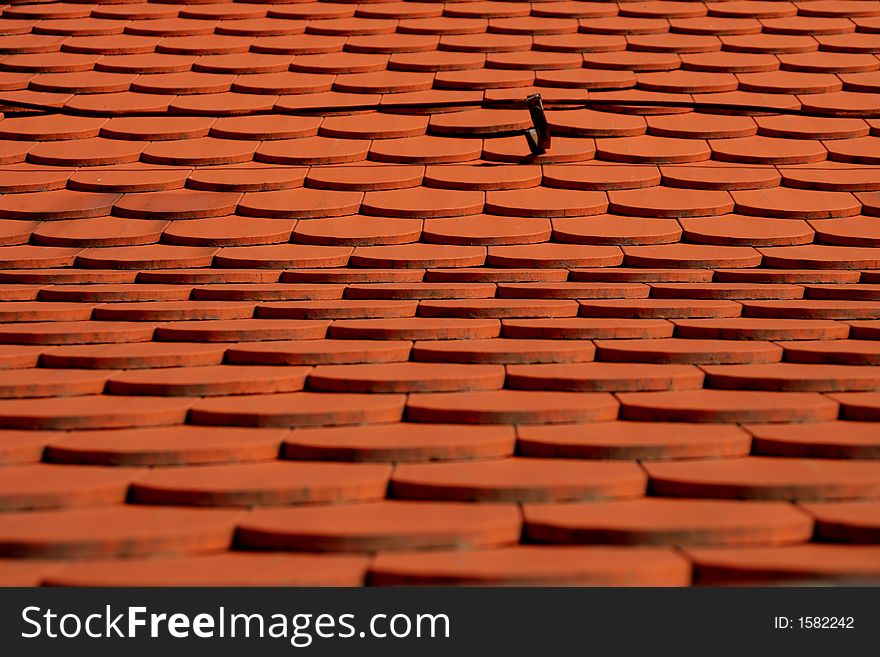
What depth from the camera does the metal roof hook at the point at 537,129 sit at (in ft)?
13.5

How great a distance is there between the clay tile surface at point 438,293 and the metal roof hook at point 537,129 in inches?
3.1

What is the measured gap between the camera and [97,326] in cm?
347

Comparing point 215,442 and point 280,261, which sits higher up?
point 280,261

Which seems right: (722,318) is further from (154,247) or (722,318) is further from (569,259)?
(154,247)

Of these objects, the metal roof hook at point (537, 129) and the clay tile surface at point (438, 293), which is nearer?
the clay tile surface at point (438, 293)

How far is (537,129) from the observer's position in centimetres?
424

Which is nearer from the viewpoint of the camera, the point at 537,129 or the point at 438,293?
the point at 438,293

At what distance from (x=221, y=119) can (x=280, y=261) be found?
1106 millimetres

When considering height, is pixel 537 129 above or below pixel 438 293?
above

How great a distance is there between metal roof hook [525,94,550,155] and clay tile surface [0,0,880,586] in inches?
3.1

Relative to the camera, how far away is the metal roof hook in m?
4.13

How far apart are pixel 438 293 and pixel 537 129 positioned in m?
1.02

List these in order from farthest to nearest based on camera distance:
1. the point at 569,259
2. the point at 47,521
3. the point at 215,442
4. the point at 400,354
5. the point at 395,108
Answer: the point at 395,108
the point at 569,259
the point at 400,354
the point at 215,442
the point at 47,521

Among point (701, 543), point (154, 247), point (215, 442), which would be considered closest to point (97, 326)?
point (154, 247)
